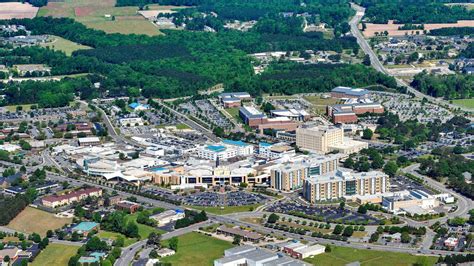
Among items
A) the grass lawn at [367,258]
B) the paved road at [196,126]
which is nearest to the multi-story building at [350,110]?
the paved road at [196,126]

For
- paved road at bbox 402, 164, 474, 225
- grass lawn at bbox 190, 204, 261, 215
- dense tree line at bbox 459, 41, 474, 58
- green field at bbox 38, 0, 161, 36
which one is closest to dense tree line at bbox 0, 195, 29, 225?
grass lawn at bbox 190, 204, 261, 215

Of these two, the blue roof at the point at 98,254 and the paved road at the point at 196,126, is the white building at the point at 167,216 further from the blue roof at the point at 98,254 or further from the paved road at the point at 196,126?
the paved road at the point at 196,126

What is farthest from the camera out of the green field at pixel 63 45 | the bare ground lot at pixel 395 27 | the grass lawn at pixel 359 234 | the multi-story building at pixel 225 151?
the bare ground lot at pixel 395 27

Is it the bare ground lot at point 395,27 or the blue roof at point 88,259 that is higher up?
the blue roof at point 88,259

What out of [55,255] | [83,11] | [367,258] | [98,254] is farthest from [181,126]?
[83,11]

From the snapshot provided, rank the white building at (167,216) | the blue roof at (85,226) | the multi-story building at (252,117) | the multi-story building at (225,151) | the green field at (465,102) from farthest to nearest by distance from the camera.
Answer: the green field at (465,102) → the multi-story building at (252,117) → the multi-story building at (225,151) → the white building at (167,216) → the blue roof at (85,226)

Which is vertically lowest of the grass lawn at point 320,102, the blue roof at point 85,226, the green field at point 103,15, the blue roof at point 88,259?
the grass lawn at point 320,102

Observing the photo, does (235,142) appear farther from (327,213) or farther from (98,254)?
(98,254)
